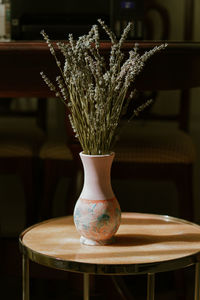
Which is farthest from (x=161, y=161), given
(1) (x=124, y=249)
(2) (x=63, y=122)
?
(1) (x=124, y=249)

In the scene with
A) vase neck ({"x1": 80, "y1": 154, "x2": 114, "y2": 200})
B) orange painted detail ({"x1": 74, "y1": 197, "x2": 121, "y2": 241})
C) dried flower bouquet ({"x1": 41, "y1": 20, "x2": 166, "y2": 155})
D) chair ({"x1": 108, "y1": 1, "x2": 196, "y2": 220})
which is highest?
dried flower bouquet ({"x1": 41, "y1": 20, "x2": 166, "y2": 155})

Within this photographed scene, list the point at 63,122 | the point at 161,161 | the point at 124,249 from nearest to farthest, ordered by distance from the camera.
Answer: the point at 124,249 < the point at 161,161 < the point at 63,122

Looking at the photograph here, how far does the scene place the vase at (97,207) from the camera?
3.50ft

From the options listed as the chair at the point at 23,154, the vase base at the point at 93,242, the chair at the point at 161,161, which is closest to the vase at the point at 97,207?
the vase base at the point at 93,242

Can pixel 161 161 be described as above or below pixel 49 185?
above

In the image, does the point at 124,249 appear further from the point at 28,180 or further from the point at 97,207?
the point at 28,180

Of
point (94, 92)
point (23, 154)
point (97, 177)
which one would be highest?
point (94, 92)

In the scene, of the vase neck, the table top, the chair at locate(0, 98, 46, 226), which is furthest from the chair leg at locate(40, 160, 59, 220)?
the vase neck

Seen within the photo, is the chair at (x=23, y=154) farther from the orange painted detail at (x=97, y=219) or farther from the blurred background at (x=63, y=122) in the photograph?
the orange painted detail at (x=97, y=219)

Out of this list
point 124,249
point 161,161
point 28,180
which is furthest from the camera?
point 28,180

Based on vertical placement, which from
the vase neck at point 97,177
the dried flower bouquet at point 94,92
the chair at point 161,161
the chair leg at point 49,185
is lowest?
the chair leg at point 49,185

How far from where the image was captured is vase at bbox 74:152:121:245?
1065 millimetres

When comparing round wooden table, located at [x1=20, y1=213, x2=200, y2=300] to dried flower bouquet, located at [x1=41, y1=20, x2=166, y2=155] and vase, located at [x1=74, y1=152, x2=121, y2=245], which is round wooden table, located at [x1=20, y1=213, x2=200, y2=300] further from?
dried flower bouquet, located at [x1=41, y1=20, x2=166, y2=155]

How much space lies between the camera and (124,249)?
1.05 meters
